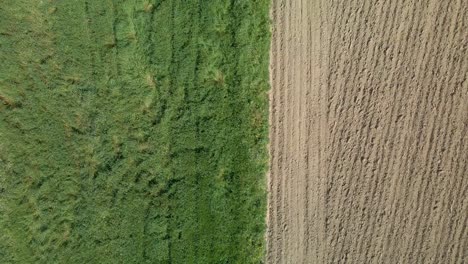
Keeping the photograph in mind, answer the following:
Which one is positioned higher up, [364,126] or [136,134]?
[364,126]

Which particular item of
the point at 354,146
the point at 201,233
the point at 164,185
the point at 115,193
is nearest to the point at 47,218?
the point at 115,193

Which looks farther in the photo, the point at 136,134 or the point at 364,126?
the point at 364,126

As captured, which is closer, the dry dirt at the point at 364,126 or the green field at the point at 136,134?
the green field at the point at 136,134

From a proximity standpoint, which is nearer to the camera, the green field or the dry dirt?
the green field
